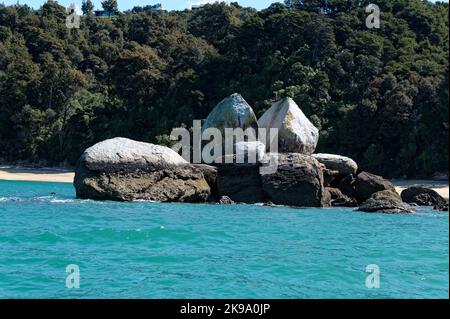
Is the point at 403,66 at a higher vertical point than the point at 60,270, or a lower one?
higher

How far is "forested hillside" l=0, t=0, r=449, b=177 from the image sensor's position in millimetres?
44188

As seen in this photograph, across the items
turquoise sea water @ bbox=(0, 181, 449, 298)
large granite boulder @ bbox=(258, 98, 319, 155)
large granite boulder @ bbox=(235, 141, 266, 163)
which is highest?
large granite boulder @ bbox=(258, 98, 319, 155)

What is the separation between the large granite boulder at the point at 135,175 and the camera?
84.9ft

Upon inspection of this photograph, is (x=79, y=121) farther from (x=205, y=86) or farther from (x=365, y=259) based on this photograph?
(x=365, y=259)

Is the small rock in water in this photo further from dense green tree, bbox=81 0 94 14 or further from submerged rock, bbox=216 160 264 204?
dense green tree, bbox=81 0 94 14

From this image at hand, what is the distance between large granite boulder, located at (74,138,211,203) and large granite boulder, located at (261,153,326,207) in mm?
2696

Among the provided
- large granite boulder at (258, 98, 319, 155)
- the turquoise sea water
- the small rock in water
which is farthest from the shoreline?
the turquoise sea water

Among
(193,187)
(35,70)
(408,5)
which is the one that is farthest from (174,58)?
(193,187)

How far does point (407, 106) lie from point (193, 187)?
62.9 feet

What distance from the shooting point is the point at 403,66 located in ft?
153

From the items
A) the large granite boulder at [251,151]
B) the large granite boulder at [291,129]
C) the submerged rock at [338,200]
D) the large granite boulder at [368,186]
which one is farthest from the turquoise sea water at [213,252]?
the large granite boulder at [291,129]
